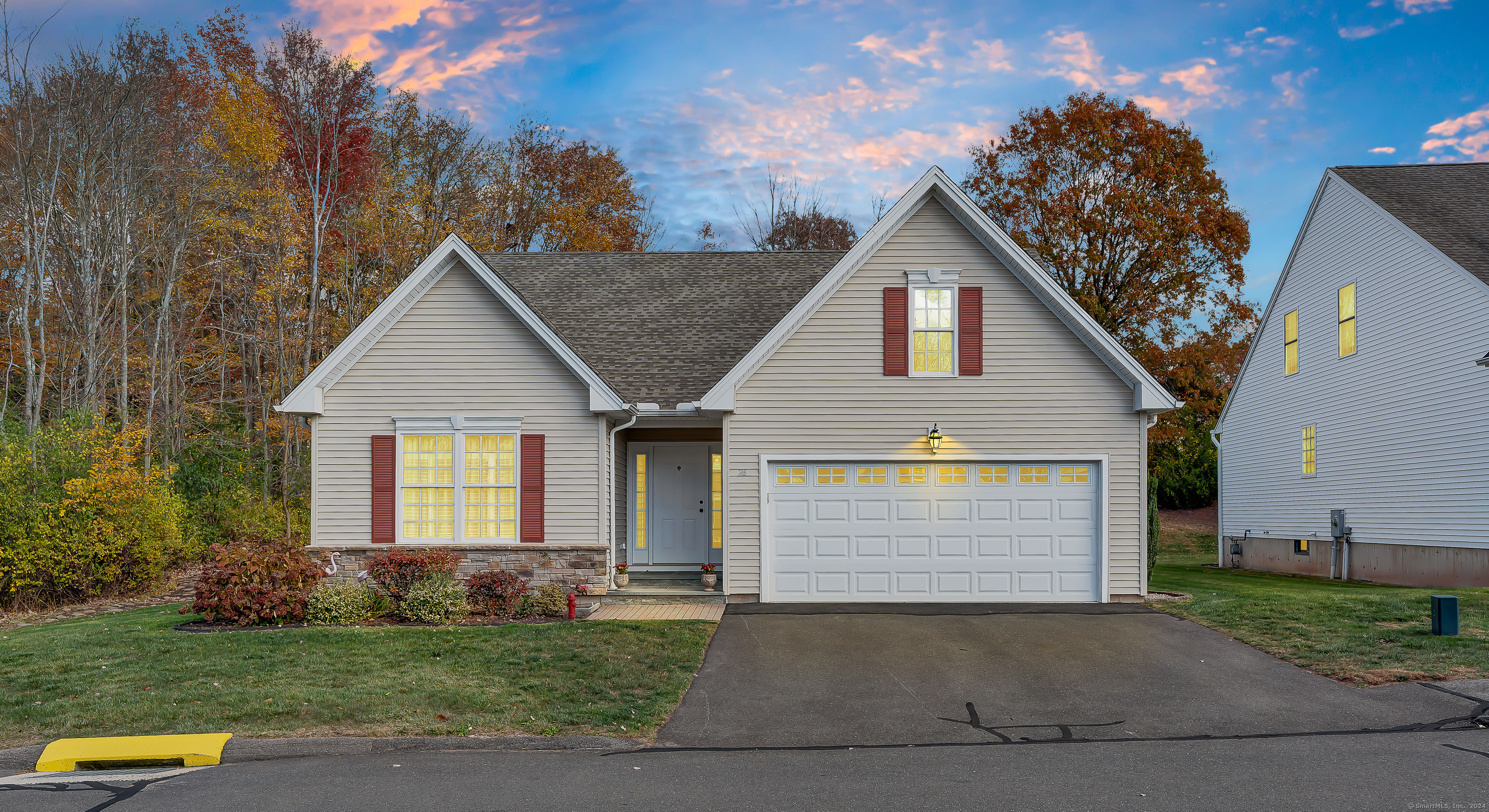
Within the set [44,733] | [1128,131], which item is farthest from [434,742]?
[1128,131]

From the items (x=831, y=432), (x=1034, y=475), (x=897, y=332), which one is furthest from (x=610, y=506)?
(x=1034, y=475)

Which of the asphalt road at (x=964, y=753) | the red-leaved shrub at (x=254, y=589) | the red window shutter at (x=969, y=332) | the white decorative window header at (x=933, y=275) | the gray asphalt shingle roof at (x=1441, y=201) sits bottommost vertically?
the asphalt road at (x=964, y=753)

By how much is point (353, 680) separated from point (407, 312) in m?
7.06

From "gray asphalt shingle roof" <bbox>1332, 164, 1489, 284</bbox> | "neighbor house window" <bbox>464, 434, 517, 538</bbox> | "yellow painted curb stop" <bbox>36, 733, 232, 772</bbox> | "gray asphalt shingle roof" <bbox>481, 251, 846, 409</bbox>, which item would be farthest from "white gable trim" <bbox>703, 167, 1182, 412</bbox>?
"yellow painted curb stop" <bbox>36, 733, 232, 772</bbox>

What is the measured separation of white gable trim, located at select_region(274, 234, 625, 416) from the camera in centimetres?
1444

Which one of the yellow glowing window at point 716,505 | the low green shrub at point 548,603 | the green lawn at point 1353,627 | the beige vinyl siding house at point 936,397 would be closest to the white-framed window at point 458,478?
the low green shrub at point 548,603

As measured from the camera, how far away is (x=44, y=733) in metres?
8.09

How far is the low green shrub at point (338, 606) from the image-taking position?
42.0 feet

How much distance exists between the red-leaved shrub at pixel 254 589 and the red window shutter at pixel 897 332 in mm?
8940

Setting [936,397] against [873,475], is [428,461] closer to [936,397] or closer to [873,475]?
[873,475]

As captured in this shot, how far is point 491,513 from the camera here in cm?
1473

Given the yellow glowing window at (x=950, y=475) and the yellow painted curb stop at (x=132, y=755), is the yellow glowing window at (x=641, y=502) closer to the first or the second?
the yellow glowing window at (x=950, y=475)

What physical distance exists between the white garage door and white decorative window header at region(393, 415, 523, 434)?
4068 mm

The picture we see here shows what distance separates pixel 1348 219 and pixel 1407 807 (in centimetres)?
1864
